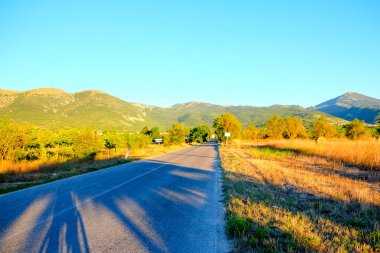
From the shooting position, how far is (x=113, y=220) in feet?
20.3

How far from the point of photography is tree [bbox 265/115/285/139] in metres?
64.9

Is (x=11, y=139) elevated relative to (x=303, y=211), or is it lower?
elevated

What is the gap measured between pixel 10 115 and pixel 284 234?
17789 centimetres

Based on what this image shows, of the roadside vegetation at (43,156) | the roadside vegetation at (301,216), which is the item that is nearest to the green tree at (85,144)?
the roadside vegetation at (43,156)

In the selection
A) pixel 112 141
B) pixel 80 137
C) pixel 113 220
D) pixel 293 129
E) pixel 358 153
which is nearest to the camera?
pixel 113 220

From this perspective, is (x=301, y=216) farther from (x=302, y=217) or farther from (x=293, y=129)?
(x=293, y=129)

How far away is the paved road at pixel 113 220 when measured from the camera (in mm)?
4719

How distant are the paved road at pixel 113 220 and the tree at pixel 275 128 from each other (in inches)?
2342

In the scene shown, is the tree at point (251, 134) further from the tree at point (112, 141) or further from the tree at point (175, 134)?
the tree at point (112, 141)

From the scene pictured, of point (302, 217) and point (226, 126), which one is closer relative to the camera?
point (302, 217)

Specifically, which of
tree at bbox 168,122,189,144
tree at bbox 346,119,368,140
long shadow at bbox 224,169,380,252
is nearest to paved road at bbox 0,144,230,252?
long shadow at bbox 224,169,380,252

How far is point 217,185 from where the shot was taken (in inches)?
447

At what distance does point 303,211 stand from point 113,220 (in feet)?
16.9

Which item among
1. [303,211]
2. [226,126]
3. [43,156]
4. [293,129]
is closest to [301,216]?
[303,211]
